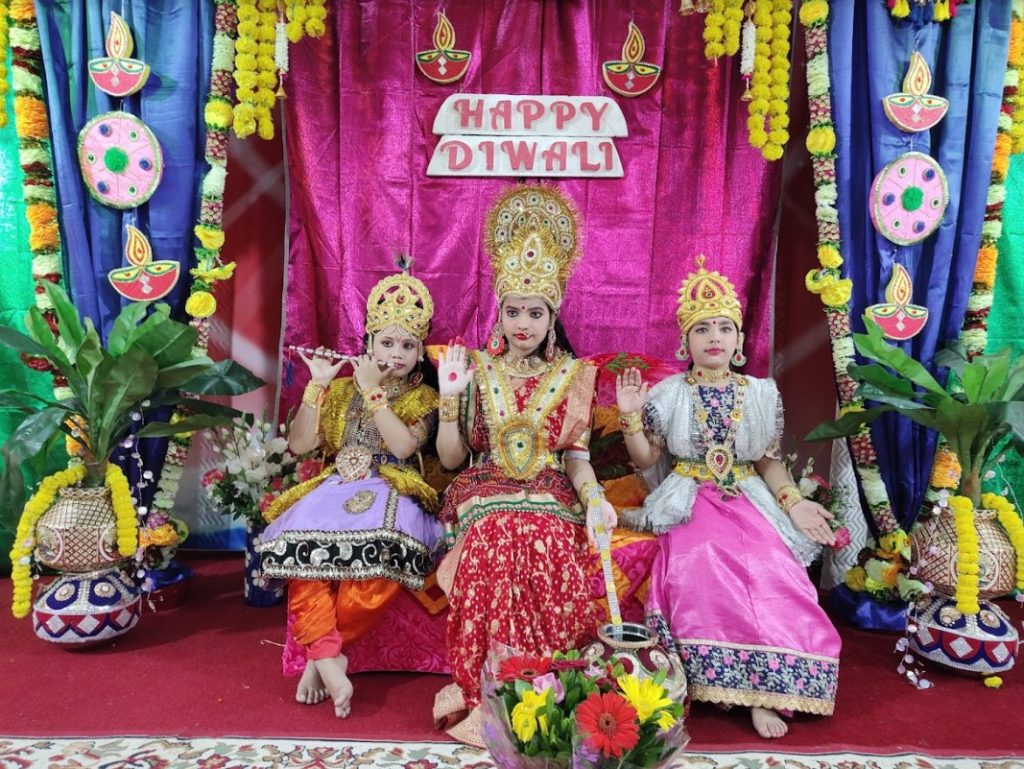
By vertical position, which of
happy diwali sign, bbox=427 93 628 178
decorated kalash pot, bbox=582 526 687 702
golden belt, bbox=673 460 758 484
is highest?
happy diwali sign, bbox=427 93 628 178

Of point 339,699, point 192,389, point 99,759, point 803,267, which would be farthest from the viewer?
point 803,267

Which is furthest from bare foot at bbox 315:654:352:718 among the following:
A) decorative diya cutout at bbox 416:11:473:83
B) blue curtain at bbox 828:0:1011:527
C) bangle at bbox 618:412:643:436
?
decorative diya cutout at bbox 416:11:473:83

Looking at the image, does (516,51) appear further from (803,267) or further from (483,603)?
(483,603)

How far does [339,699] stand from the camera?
7.97 feet

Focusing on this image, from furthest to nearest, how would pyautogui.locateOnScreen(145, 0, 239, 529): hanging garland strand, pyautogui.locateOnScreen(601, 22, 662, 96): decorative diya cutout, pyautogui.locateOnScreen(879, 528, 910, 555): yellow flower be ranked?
pyautogui.locateOnScreen(601, 22, 662, 96): decorative diya cutout < pyautogui.locateOnScreen(145, 0, 239, 529): hanging garland strand < pyautogui.locateOnScreen(879, 528, 910, 555): yellow flower

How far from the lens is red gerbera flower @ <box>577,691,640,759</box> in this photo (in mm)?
1392

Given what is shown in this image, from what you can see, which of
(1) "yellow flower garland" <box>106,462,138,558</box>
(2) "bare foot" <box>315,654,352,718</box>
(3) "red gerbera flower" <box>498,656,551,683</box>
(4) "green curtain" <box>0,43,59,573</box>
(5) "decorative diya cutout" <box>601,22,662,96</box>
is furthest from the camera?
(4) "green curtain" <box>0,43,59,573</box>

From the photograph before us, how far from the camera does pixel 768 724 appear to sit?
2344 millimetres

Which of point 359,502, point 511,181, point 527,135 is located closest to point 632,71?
point 527,135

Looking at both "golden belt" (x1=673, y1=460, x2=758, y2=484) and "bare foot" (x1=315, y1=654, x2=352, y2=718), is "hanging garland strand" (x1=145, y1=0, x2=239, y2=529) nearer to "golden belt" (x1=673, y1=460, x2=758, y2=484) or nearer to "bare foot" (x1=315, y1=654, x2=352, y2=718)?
"bare foot" (x1=315, y1=654, x2=352, y2=718)

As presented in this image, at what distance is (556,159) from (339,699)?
8.23 ft

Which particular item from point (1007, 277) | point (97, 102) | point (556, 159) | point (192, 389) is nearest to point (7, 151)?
point (97, 102)

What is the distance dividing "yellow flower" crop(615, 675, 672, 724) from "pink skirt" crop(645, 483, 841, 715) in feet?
3.14

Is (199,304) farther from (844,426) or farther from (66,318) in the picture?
(844,426)
